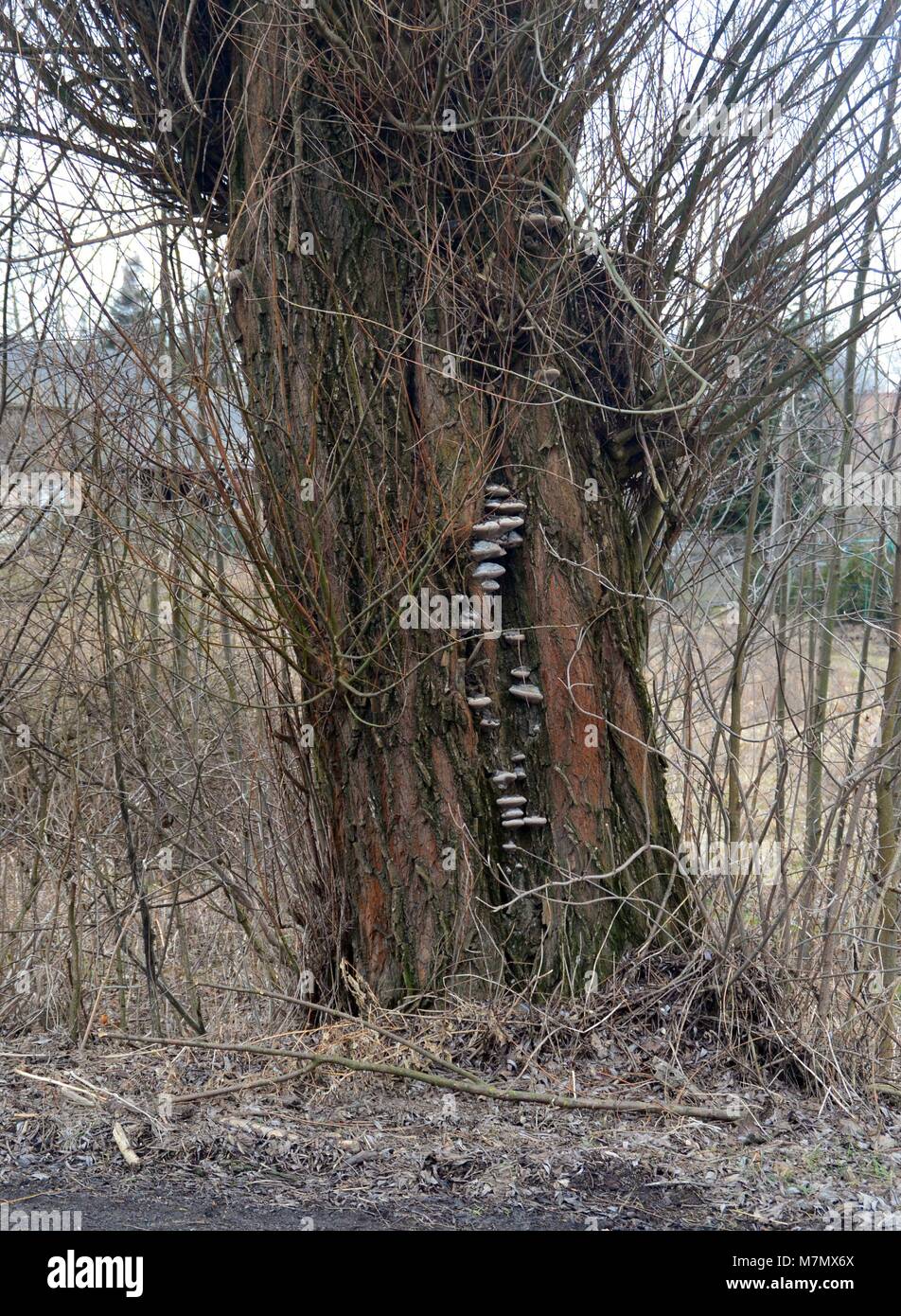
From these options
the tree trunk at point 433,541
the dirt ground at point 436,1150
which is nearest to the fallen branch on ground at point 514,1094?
the dirt ground at point 436,1150

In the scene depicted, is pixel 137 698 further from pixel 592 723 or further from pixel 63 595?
pixel 592 723

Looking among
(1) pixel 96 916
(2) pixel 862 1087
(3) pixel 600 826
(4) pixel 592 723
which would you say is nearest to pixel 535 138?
(4) pixel 592 723

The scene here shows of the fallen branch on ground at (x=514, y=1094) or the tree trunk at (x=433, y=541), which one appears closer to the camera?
the fallen branch on ground at (x=514, y=1094)

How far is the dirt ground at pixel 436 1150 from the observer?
334 cm

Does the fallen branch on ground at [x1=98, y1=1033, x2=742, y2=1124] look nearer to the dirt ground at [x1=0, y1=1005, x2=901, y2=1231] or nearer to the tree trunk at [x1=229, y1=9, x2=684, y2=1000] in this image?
the dirt ground at [x1=0, y1=1005, x2=901, y2=1231]

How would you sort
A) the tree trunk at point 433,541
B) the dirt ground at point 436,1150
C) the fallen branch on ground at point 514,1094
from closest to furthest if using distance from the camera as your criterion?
the dirt ground at point 436,1150
the fallen branch on ground at point 514,1094
the tree trunk at point 433,541

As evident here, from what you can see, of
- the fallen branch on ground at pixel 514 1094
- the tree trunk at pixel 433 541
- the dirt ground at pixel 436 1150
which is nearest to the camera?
the dirt ground at pixel 436 1150

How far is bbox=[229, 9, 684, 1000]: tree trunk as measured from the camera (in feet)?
15.2

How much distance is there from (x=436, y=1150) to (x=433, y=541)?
2.44 m

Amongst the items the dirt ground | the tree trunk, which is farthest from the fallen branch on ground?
the tree trunk

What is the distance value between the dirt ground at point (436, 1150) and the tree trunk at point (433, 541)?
2.12ft

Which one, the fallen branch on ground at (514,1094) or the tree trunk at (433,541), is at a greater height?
the tree trunk at (433,541)

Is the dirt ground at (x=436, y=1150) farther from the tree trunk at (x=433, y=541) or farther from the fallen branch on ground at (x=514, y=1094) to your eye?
the tree trunk at (x=433, y=541)

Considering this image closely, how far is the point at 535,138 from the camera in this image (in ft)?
15.0
